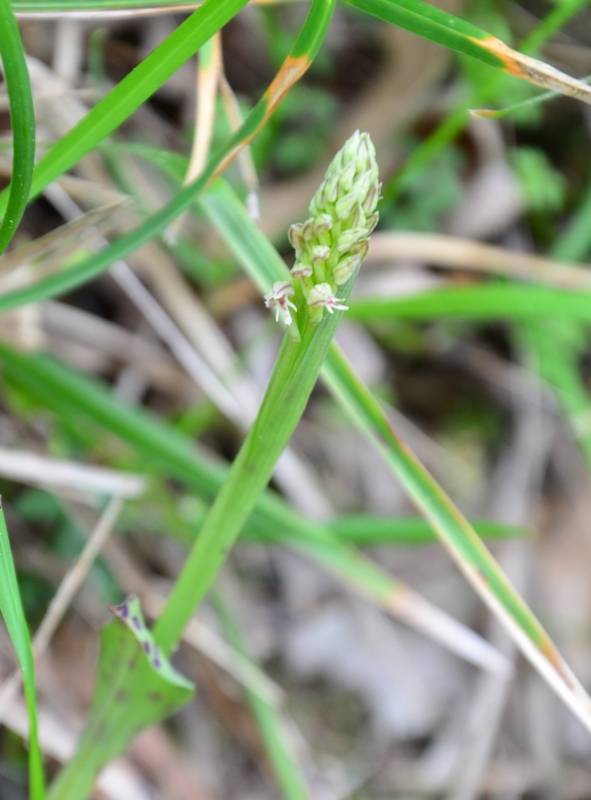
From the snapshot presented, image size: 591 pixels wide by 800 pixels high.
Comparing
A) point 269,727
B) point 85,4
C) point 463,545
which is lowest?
point 269,727

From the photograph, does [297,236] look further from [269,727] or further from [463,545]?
[269,727]

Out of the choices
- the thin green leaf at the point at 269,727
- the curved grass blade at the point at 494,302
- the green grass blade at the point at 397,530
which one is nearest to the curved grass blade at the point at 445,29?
the curved grass blade at the point at 494,302

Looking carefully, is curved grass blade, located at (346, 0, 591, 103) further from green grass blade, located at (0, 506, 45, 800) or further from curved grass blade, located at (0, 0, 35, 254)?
green grass blade, located at (0, 506, 45, 800)

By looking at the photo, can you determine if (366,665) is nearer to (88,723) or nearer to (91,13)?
(88,723)

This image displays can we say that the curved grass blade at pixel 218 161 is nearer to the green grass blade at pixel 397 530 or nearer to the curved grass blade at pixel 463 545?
the curved grass blade at pixel 463 545

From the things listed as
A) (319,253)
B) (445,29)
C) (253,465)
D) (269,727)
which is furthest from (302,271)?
(269,727)

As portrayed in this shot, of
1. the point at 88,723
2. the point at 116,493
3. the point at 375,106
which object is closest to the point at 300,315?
the point at 88,723
